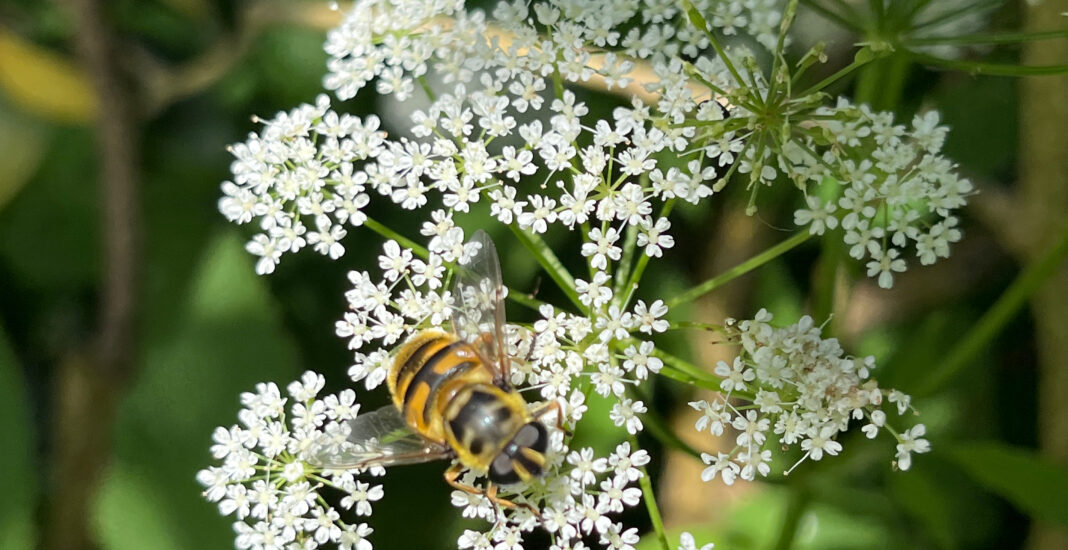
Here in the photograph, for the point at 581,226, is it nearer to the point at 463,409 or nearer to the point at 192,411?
the point at 463,409

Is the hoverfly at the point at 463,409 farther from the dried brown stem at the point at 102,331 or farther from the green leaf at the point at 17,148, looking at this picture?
the green leaf at the point at 17,148

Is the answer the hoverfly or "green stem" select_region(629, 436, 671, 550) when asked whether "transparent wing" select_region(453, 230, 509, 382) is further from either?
"green stem" select_region(629, 436, 671, 550)

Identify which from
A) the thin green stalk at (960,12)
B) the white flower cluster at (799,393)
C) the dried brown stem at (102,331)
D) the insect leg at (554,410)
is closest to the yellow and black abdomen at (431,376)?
the insect leg at (554,410)

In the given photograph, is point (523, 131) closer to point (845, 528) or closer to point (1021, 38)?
point (1021, 38)

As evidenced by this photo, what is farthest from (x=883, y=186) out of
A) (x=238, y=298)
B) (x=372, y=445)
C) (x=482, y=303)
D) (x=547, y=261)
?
(x=238, y=298)

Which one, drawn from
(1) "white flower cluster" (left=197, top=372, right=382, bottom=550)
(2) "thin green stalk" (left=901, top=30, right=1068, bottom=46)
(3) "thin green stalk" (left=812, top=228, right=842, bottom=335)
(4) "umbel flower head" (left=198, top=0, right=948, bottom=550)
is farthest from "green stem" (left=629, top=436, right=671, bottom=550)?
(2) "thin green stalk" (left=901, top=30, right=1068, bottom=46)

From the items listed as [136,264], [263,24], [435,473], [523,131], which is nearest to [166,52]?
[263,24]
